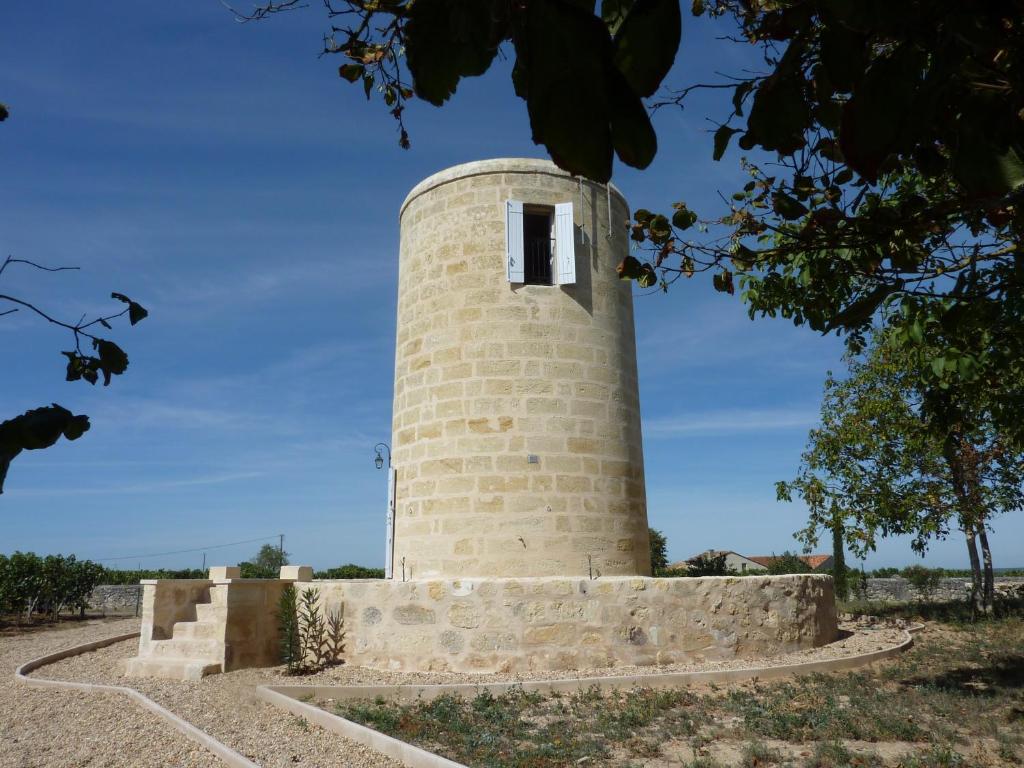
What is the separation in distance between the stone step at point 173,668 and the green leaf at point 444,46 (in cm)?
868

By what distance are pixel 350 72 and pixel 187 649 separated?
7889 mm

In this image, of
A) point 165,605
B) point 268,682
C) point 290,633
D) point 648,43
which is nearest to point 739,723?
point 268,682

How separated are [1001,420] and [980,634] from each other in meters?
7.99

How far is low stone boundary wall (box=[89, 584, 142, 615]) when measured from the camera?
2325 cm

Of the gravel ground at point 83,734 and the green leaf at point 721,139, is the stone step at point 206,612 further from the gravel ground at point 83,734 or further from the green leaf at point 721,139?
the green leaf at point 721,139

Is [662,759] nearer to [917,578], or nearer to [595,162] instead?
[595,162]

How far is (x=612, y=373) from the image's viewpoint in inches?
407

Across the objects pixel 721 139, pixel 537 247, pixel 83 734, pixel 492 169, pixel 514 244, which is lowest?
pixel 83 734

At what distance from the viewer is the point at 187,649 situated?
28.9ft

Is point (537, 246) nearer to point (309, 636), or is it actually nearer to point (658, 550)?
point (309, 636)

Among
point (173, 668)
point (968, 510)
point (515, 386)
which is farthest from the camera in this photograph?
point (968, 510)

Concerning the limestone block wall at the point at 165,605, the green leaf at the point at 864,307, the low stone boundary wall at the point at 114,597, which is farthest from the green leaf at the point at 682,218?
the low stone boundary wall at the point at 114,597

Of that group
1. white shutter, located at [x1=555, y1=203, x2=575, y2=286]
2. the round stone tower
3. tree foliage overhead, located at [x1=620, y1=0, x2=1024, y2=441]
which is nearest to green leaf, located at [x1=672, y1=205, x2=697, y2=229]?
tree foliage overhead, located at [x1=620, y1=0, x2=1024, y2=441]

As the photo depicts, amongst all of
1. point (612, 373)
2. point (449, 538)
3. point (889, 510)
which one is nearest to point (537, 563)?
point (449, 538)
